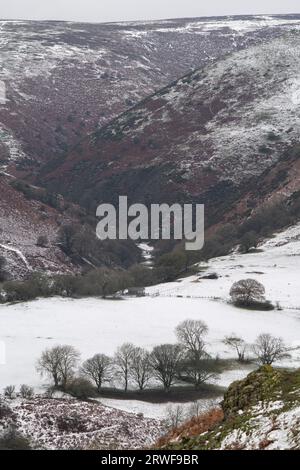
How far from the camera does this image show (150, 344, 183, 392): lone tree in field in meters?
49.2

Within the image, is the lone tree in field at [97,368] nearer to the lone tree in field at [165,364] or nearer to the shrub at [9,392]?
the lone tree in field at [165,364]

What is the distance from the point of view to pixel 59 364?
4769cm

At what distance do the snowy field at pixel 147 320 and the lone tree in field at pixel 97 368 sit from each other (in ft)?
10.3

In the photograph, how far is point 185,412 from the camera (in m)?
42.8

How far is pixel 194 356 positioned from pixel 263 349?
21.8 feet

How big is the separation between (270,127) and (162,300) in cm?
8765

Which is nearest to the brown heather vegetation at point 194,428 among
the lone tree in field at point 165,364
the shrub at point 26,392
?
the shrub at point 26,392

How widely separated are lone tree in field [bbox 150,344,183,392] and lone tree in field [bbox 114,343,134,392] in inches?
78.7

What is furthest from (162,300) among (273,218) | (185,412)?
(273,218)

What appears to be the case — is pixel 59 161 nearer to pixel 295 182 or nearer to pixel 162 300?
pixel 295 182

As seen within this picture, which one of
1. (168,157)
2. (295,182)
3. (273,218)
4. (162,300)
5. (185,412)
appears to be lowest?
(185,412)

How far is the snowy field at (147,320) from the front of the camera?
174 ft

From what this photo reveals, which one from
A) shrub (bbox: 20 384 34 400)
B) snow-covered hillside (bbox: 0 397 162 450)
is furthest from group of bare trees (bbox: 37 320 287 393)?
snow-covered hillside (bbox: 0 397 162 450)
